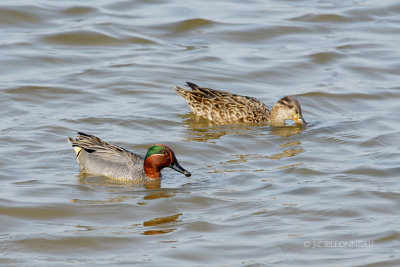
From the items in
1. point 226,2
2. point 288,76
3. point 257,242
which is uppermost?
point 226,2

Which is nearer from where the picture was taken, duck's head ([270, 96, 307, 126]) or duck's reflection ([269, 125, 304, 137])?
duck's reflection ([269, 125, 304, 137])

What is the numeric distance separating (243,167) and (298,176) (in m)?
0.76

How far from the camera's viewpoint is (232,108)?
1304cm

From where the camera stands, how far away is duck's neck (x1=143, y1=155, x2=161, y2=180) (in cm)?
1012

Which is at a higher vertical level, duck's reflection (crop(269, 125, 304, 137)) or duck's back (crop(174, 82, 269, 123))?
duck's back (crop(174, 82, 269, 123))

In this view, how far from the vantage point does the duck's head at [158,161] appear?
395 inches

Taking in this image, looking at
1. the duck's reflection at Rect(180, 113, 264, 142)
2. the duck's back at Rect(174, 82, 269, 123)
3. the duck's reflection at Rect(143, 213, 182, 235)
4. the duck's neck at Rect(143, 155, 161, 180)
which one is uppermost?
the duck's back at Rect(174, 82, 269, 123)

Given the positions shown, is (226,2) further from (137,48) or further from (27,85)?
(27,85)

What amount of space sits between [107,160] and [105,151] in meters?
0.12

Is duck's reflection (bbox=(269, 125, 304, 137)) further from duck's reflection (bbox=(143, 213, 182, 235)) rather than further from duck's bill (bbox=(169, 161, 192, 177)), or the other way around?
duck's reflection (bbox=(143, 213, 182, 235))

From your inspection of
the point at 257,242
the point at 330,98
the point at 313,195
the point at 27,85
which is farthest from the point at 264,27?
the point at 257,242

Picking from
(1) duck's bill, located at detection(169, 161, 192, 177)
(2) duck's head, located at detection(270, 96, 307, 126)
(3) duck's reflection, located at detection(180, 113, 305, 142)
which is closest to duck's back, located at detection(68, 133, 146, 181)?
(1) duck's bill, located at detection(169, 161, 192, 177)

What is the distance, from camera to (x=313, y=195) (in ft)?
30.5

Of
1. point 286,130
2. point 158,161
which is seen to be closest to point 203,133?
point 286,130
